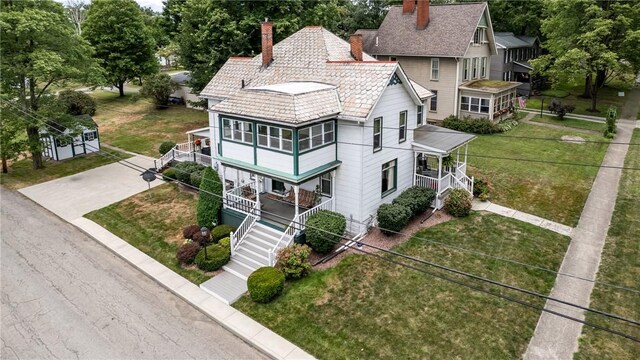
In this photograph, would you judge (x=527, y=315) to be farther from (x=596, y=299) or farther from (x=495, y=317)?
(x=596, y=299)

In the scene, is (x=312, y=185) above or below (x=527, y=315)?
above

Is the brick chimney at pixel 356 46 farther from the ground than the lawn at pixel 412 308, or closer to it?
farther from the ground

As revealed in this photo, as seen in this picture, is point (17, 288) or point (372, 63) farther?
point (372, 63)

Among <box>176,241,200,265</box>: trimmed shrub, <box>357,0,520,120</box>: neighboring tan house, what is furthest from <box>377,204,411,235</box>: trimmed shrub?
<box>357,0,520,120</box>: neighboring tan house

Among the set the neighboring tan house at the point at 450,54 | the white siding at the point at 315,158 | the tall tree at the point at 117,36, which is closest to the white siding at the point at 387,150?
the white siding at the point at 315,158

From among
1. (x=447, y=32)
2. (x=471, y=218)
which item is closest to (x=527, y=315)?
(x=471, y=218)

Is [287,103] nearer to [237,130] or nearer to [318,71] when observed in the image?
[237,130]

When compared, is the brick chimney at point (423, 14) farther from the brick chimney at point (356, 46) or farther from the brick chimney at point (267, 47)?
the brick chimney at point (267, 47)
